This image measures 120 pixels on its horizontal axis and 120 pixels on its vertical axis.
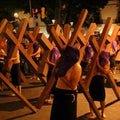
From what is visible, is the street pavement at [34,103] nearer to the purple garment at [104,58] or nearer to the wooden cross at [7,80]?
the wooden cross at [7,80]

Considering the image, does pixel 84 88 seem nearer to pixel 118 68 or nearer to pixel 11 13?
pixel 118 68

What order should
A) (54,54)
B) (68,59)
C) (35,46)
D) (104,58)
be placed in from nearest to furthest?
(68,59) < (104,58) < (54,54) < (35,46)

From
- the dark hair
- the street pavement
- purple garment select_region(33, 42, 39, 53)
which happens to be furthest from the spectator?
purple garment select_region(33, 42, 39, 53)

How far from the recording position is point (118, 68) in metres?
18.0

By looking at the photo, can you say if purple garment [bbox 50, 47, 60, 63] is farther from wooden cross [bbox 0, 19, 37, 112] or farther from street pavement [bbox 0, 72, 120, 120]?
street pavement [bbox 0, 72, 120, 120]

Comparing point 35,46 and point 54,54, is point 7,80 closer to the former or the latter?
point 54,54

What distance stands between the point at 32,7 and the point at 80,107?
→ 24.9m

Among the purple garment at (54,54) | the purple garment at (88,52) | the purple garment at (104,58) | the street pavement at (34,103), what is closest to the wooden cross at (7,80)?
the street pavement at (34,103)

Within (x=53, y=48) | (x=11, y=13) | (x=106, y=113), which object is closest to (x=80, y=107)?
(x=106, y=113)

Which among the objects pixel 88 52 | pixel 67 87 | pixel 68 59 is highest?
pixel 68 59

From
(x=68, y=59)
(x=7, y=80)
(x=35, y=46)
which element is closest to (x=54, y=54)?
(x=7, y=80)

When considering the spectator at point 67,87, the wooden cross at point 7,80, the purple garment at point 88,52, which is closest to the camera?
the spectator at point 67,87

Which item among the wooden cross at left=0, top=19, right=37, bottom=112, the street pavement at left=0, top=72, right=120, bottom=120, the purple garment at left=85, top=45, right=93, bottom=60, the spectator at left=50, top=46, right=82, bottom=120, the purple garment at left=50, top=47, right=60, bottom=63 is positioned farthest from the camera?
the purple garment at left=85, top=45, right=93, bottom=60

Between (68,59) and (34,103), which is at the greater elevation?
(68,59)
